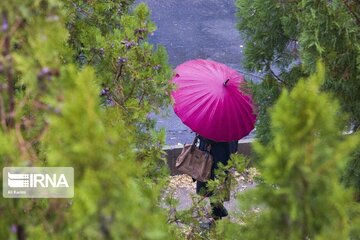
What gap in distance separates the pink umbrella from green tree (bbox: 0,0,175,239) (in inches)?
143

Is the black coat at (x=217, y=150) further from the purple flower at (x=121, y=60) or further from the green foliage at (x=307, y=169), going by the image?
the green foliage at (x=307, y=169)

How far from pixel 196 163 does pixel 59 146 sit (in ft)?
14.1

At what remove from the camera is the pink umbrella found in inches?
212

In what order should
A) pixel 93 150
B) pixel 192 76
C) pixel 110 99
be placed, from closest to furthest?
1. pixel 93 150
2. pixel 110 99
3. pixel 192 76

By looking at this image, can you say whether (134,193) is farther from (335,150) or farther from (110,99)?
(110,99)

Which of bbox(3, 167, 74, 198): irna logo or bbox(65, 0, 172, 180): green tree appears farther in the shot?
bbox(65, 0, 172, 180): green tree

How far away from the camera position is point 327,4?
3.71 metres

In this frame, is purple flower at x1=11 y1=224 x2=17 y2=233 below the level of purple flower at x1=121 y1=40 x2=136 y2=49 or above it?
below

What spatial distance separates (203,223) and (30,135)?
226 cm

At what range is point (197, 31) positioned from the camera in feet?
39.4

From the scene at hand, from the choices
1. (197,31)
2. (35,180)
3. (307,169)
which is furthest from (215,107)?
(197,31)

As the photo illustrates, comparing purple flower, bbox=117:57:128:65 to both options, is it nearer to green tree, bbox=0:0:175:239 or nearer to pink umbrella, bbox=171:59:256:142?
green tree, bbox=0:0:175:239

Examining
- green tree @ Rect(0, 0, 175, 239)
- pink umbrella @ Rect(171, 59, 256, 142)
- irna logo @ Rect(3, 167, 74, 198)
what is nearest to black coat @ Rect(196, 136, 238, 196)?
pink umbrella @ Rect(171, 59, 256, 142)

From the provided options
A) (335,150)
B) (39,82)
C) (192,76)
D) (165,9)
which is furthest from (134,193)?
(165,9)
